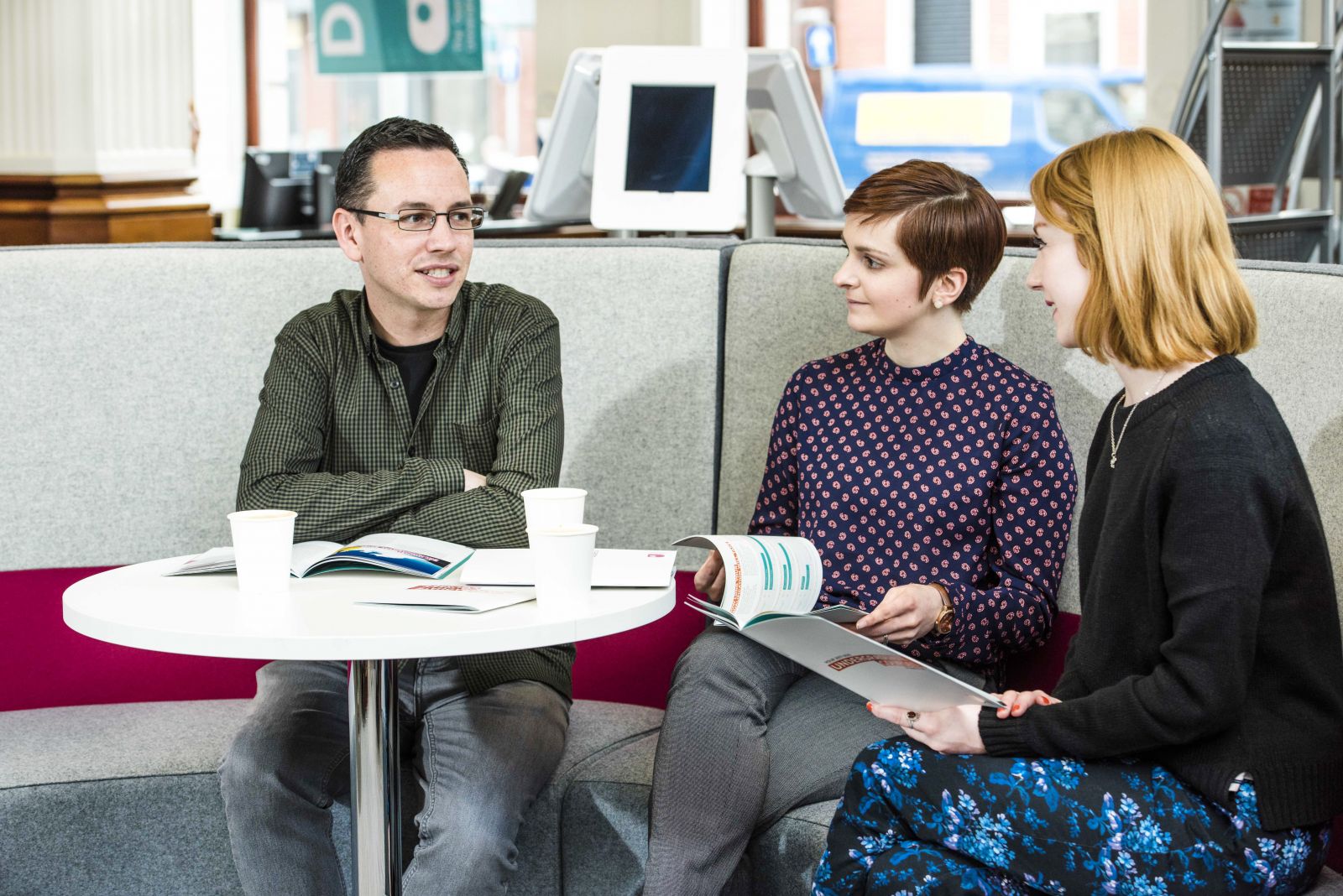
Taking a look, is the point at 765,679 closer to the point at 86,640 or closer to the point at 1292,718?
the point at 1292,718

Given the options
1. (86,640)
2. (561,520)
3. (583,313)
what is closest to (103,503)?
(86,640)

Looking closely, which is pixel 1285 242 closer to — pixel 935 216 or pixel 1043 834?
pixel 935 216

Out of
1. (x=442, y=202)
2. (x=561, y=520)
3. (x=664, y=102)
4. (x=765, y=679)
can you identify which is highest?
(x=664, y=102)

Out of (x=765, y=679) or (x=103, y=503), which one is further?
(x=103, y=503)

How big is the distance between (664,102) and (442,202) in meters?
0.98

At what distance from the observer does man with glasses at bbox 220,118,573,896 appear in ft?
5.88

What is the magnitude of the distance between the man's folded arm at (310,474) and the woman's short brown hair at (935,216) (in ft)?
2.29

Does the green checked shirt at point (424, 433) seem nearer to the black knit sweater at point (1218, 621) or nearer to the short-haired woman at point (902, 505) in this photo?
the short-haired woman at point (902, 505)

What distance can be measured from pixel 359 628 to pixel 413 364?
81cm

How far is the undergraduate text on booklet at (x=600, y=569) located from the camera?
62.0 inches

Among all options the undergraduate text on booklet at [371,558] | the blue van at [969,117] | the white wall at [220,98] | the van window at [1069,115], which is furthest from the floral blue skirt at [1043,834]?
the white wall at [220,98]

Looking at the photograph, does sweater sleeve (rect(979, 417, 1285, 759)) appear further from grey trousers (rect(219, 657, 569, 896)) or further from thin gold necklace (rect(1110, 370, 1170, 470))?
grey trousers (rect(219, 657, 569, 896))

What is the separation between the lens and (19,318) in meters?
2.38

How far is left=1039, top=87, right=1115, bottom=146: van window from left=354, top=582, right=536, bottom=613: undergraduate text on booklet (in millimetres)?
6178
